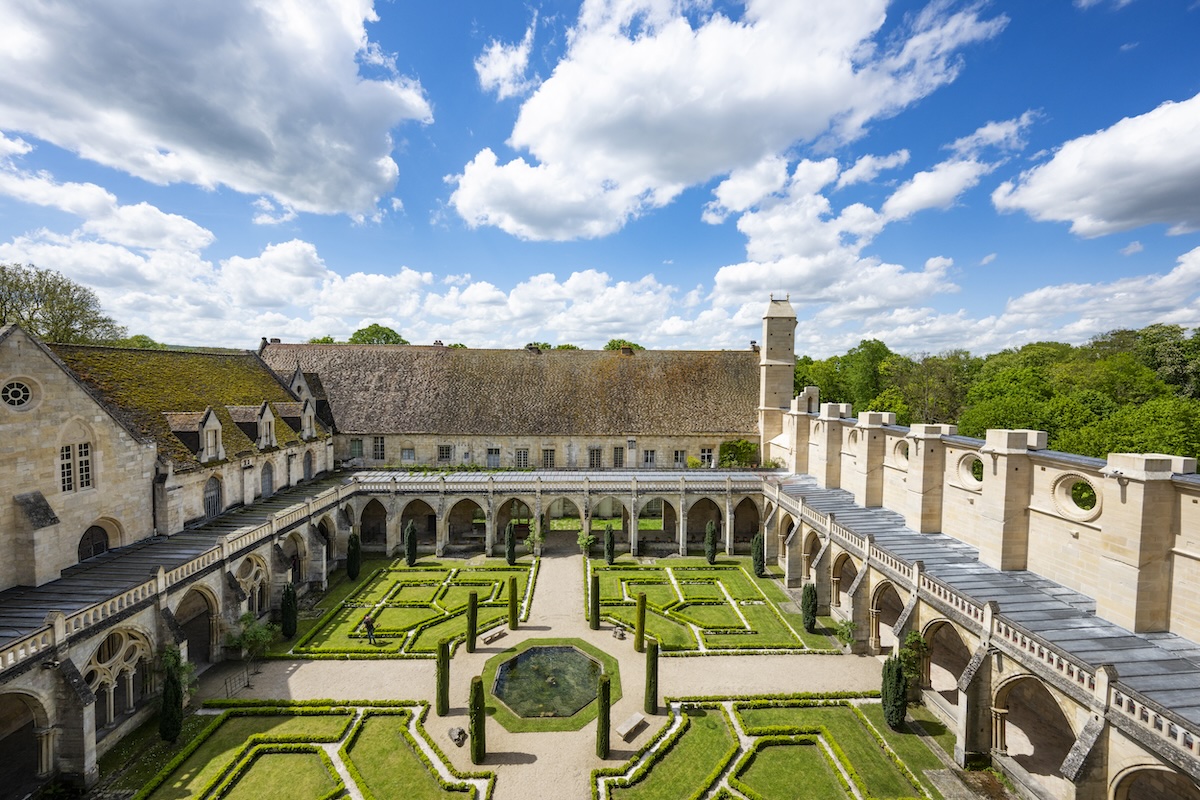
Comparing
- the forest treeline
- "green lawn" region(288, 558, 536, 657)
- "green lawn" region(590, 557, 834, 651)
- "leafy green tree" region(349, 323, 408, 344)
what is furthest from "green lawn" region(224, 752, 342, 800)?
"leafy green tree" region(349, 323, 408, 344)

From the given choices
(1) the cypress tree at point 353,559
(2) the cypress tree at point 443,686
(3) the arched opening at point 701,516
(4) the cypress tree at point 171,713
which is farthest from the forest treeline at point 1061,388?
(4) the cypress tree at point 171,713

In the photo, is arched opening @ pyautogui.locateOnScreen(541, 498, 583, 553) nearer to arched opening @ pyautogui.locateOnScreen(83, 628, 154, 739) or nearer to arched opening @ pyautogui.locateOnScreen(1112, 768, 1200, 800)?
arched opening @ pyautogui.locateOnScreen(83, 628, 154, 739)

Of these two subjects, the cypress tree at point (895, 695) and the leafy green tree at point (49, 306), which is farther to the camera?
the leafy green tree at point (49, 306)

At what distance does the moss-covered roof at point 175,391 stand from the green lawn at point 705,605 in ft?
86.6

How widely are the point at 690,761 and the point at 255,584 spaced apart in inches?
975

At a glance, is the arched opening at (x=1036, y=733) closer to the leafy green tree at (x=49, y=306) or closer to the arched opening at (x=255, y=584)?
the arched opening at (x=255, y=584)

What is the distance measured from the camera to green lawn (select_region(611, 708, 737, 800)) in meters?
19.0

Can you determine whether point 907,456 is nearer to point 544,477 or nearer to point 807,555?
point 807,555

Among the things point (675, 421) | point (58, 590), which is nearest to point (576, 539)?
point (675, 421)

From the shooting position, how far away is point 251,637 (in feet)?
87.9

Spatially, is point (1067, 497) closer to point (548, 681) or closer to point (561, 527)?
point (548, 681)

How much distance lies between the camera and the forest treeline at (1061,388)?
3822 cm

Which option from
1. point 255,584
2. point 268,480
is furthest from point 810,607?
point 268,480

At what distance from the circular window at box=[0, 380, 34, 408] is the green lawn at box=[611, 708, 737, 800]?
94.4ft
